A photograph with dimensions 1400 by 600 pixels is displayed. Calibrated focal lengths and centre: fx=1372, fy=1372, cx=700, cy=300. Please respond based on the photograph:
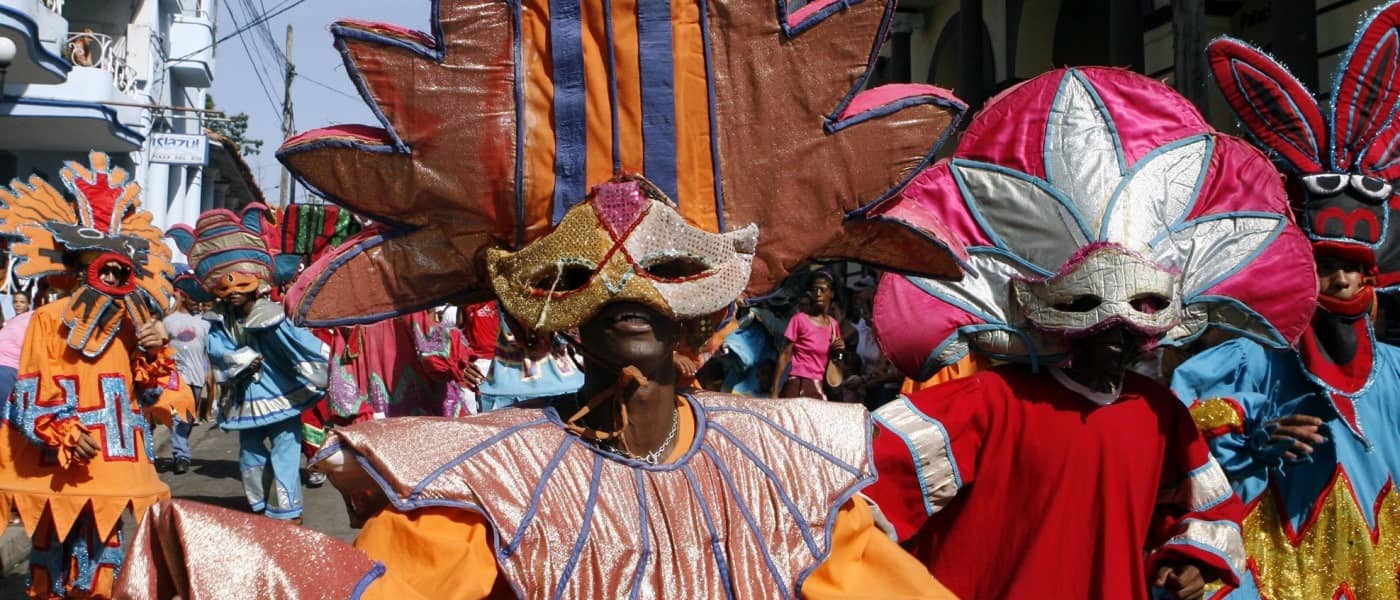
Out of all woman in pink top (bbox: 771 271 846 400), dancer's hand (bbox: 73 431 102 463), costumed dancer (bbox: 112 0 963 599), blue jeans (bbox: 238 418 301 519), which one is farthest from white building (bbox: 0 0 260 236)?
costumed dancer (bbox: 112 0 963 599)

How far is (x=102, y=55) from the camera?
826 inches

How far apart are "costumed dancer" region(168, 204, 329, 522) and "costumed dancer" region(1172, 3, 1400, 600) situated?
18.5 feet

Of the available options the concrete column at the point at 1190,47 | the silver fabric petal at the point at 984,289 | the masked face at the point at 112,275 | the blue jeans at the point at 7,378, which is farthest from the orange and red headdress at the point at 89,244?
the concrete column at the point at 1190,47

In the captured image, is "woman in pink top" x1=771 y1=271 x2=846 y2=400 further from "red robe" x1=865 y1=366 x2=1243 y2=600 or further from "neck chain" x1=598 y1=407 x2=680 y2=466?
"neck chain" x1=598 y1=407 x2=680 y2=466

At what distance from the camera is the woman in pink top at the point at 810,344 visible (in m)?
11.0

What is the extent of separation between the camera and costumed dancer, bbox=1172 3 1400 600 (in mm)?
4719

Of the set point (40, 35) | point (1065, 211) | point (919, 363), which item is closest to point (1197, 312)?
point (1065, 211)

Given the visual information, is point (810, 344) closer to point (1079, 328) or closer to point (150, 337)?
point (150, 337)

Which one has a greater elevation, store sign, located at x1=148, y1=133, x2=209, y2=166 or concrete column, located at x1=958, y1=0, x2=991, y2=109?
concrete column, located at x1=958, y1=0, x2=991, y2=109

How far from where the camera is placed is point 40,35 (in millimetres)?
17453

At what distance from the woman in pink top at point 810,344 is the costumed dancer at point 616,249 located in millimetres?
7965

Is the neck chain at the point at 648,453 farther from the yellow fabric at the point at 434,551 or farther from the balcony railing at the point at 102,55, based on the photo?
the balcony railing at the point at 102,55

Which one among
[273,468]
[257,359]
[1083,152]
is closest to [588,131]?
[1083,152]

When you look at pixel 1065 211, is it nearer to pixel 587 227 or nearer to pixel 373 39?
pixel 587 227
